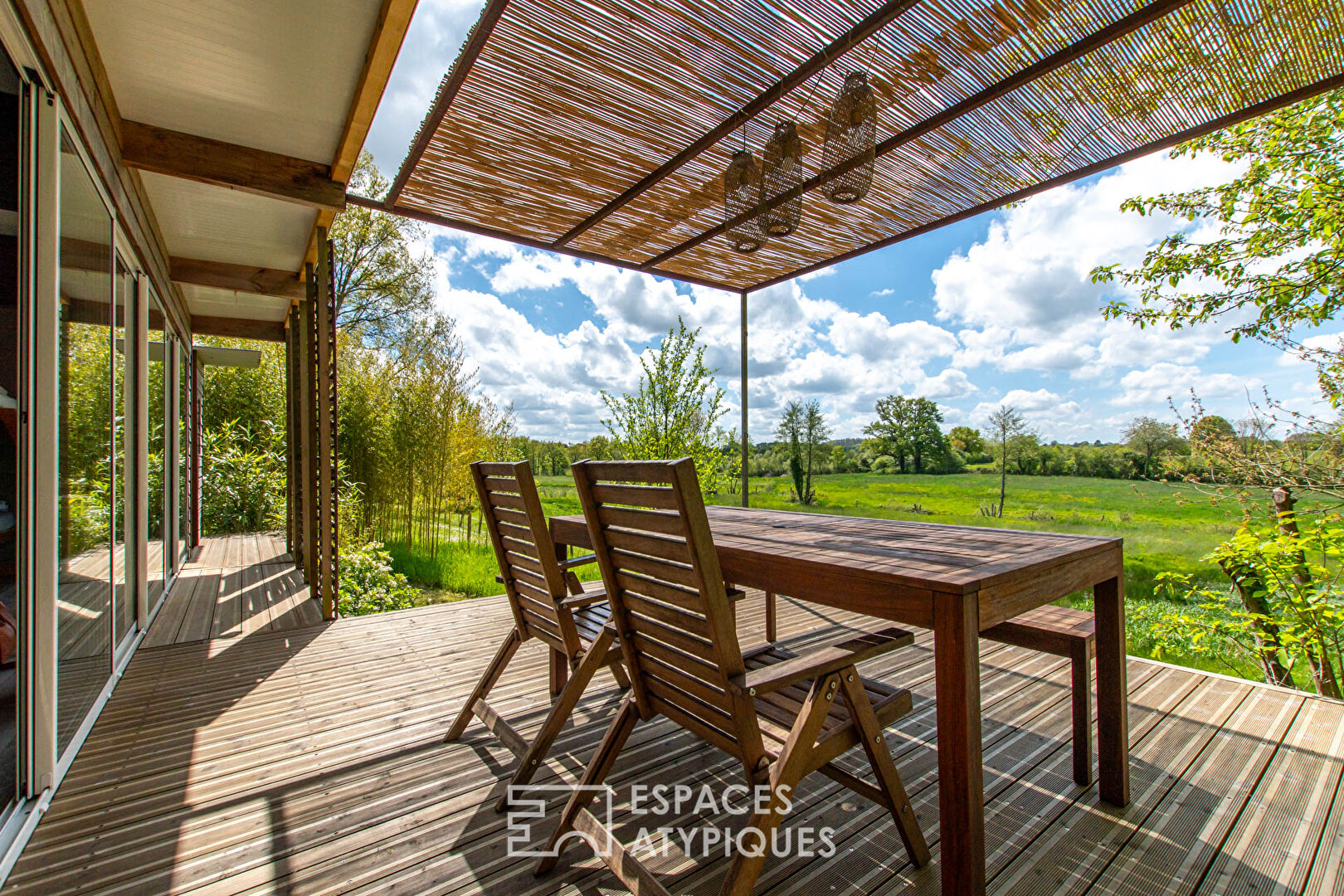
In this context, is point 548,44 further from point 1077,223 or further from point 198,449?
point 198,449

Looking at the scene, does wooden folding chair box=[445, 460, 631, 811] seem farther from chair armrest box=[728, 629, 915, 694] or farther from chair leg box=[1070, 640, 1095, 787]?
chair leg box=[1070, 640, 1095, 787]

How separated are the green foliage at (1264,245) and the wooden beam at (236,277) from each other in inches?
241

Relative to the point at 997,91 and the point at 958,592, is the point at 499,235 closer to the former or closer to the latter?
the point at 997,91

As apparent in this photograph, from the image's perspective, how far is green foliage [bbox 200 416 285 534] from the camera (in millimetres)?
7621

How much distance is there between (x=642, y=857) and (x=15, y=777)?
1746 mm

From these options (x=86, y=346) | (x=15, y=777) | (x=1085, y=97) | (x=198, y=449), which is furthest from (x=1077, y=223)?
(x=198, y=449)

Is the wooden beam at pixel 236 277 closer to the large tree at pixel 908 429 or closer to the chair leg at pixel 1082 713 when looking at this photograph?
the large tree at pixel 908 429

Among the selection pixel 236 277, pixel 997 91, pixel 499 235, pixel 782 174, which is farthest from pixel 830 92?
pixel 236 277

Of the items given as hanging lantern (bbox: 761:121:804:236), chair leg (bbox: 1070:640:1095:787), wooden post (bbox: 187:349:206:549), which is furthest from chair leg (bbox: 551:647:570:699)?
wooden post (bbox: 187:349:206:549)

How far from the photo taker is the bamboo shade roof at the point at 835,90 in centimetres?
214

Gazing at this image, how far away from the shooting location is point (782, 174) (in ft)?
8.21

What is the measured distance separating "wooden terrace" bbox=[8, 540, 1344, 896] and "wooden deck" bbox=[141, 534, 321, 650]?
2.02 ft

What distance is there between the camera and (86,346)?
225 cm

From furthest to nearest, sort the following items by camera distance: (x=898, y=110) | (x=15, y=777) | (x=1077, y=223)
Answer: (x=1077, y=223) < (x=898, y=110) < (x=15, y=777)
